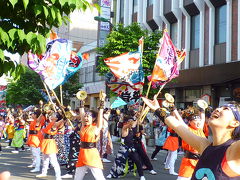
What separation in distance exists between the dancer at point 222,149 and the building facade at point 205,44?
14.0m

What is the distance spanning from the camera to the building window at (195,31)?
21.7 meters

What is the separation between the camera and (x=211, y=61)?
19.9m

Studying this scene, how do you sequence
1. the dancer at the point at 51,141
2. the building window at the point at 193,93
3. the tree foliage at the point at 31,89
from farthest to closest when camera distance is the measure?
the tree foliage at the point at 31,89 → the building window at the point at 193,93 → the dancer at the point at 51,141

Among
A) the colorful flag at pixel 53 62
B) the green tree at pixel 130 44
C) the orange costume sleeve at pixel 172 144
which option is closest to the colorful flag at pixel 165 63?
the colorful flag at pixel 53 62

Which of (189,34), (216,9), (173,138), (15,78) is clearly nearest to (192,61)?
(189,34)

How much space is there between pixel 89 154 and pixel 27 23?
3568mm

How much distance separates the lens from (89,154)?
22.1ft

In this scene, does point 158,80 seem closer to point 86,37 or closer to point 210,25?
point 210,25

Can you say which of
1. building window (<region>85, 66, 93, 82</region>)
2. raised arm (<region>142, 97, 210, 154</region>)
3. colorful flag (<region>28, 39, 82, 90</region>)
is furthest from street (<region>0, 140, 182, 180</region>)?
building window (<region>85, 66, 93, 82</region>)

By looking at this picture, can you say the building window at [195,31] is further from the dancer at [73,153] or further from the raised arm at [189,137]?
the raised arm at [189,137]

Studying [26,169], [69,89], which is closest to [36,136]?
[26,169]

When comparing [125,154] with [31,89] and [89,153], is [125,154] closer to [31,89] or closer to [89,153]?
[89,153]

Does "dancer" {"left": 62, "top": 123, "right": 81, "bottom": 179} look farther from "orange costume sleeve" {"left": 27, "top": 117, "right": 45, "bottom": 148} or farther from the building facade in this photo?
the building facade

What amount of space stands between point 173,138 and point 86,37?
4207 cm
